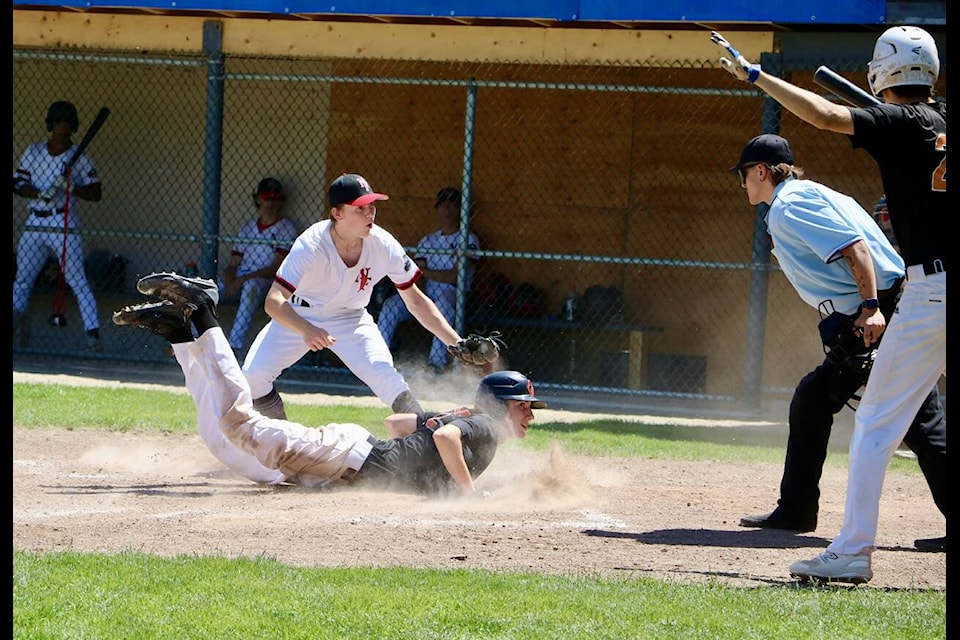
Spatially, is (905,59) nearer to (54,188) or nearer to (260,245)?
(260,245)

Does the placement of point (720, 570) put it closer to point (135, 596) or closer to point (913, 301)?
point (913, 301)

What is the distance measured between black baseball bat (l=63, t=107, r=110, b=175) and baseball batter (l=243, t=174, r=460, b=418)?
5.87 metres

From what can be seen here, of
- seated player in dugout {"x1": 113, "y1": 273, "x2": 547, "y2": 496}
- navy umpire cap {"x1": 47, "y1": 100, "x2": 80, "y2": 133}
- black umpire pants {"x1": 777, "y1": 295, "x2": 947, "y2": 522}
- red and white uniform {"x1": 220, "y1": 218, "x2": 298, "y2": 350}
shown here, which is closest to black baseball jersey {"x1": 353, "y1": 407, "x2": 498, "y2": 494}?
seated player in dugout {"x1": 113, "y1": 273, "x2": 547, "y2": 496}

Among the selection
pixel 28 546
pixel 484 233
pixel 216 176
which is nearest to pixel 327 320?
pixel 28 546

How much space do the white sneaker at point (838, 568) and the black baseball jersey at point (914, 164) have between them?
112cm

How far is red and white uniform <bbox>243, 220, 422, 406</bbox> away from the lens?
761 cm

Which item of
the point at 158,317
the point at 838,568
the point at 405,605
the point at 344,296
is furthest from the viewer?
the point at 344,296

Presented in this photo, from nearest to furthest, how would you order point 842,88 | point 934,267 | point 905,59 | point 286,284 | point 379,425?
point 934,267, point 905,59, point 842,88, point 286,284, point 379,425

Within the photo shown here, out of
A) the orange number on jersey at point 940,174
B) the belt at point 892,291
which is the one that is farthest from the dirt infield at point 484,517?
the orange number on jersey at point 940,174

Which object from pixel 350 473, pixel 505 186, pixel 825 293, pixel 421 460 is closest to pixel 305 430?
pixel 350 473

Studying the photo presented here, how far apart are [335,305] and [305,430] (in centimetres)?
128

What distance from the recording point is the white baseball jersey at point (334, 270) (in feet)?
24.8

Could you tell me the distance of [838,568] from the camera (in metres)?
5.00

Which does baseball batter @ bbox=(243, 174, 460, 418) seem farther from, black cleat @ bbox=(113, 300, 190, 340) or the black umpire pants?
the black umpire pants
